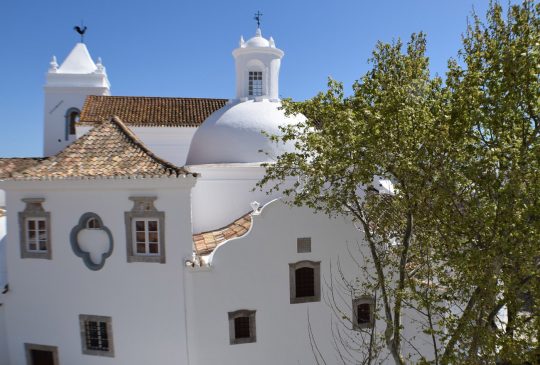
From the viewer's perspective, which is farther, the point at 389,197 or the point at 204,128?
the point at 204,128

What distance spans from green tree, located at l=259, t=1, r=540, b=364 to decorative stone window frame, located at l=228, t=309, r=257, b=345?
418 centimetres

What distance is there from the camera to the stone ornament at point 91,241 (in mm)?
10742

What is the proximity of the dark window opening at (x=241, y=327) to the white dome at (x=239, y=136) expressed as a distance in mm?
5273

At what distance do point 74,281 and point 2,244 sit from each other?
12.2 ft

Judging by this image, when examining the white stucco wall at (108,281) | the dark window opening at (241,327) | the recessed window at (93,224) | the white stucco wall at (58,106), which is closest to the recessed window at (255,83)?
the white stucco wall at (108,281)

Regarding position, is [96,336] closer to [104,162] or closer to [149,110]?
[104,162]

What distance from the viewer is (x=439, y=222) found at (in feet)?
24.8

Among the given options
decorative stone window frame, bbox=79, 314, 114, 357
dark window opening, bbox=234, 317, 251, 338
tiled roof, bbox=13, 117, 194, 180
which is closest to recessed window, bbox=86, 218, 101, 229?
tiled roof, bbox=13, 117, 194, 180

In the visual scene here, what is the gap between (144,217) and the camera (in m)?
10.5

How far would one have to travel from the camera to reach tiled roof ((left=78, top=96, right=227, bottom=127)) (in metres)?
21.9

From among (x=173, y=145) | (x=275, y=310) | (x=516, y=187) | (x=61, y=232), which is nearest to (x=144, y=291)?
(x=61, y=232)

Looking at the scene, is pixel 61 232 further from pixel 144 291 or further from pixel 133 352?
pixel 133 352

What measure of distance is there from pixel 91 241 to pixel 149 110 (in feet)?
44.2

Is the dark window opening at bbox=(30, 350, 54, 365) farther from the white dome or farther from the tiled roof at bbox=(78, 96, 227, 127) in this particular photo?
the tiled roof at bbox=(78, 96, 227, 127)
